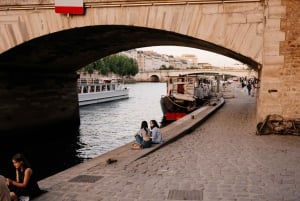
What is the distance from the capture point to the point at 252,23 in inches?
434

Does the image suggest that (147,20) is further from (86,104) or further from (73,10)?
(86,104)

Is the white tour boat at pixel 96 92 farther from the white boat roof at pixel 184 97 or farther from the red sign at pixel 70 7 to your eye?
the red sign at pixel 70 7

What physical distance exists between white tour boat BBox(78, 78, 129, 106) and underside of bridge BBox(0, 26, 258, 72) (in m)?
17.2

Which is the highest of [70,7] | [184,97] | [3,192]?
[70,7]

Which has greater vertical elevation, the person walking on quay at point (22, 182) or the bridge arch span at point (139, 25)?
the bridge arch span at point (139, 25)

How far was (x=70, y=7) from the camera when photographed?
12055 millimetres

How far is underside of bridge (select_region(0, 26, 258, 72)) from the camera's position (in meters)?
13.4

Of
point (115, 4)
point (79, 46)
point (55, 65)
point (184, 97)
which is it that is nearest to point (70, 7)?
point (115, 4)

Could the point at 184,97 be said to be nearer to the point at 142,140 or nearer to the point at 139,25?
the point at 139,25

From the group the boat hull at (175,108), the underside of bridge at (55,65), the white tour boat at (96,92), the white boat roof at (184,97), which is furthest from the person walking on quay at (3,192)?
the white tour boat at (96,92)

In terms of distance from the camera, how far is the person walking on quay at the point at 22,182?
579 cm

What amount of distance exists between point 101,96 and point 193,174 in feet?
115

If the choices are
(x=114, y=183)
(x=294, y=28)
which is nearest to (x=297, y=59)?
(x=294, y=28)

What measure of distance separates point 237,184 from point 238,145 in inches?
143
